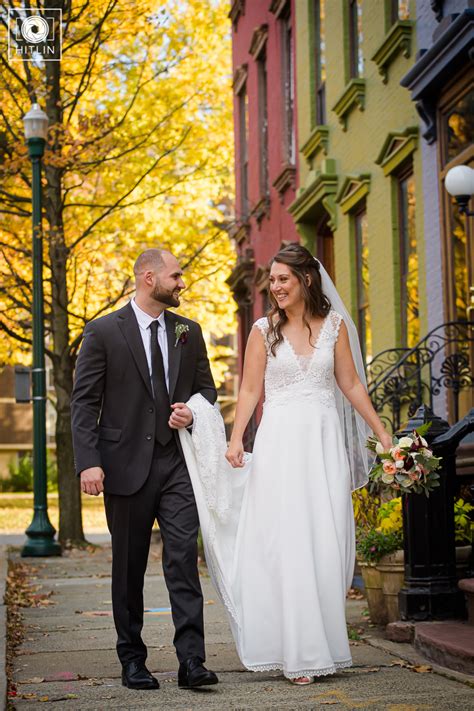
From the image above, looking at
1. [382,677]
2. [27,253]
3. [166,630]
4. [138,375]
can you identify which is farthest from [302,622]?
[27,253]

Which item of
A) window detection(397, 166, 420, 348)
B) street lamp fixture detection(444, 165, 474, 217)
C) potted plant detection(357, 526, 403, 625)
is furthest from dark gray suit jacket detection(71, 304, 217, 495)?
window detection(397, 166, 420, 348)

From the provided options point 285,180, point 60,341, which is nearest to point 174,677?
point 60,341

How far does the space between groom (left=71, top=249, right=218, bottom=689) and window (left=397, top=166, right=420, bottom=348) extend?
6550 mm

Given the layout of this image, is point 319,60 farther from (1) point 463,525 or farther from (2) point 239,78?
(1) point 463,525

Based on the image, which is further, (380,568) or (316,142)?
(316,142)

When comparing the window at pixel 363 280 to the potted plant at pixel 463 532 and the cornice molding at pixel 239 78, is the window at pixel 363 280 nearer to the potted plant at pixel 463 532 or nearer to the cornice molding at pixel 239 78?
the potted plant at pixel 463 532

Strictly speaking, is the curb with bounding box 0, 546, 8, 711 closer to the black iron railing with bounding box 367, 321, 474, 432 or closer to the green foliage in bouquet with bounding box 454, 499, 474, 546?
the green foliage in bouquet with bounding box 454, 499, 474, 546

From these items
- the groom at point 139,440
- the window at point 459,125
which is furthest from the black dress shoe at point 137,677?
the window at point 459,125

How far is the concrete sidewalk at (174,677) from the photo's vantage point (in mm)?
5129

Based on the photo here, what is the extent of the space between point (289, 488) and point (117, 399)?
37.9 inches

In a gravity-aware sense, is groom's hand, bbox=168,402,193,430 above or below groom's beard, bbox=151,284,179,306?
below

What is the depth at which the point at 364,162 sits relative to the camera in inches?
551

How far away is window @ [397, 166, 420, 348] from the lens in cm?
1236

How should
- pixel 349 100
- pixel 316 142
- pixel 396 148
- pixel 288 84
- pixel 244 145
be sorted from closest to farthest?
1. pixel 396 148
2. pixel 349 100
3. pixel 316 142
4. pixel 288 84
5. pixel 244 145
